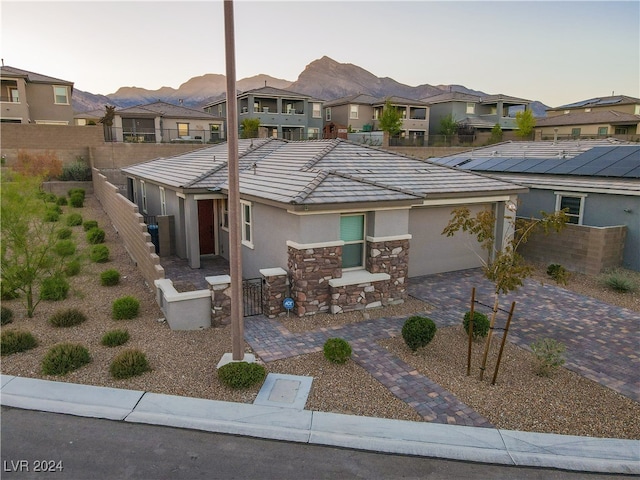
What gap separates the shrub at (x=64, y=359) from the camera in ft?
28.8

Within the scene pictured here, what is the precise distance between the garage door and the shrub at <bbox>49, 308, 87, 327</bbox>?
1003 centimetres

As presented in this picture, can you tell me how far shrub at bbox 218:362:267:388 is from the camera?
27.4 ft

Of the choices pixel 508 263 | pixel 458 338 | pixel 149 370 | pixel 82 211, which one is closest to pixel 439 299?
pixel 458 338

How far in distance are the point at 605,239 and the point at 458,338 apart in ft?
29.1

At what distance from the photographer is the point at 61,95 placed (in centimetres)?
4522

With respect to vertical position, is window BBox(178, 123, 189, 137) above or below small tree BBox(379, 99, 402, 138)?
below

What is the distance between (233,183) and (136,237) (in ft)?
28.6

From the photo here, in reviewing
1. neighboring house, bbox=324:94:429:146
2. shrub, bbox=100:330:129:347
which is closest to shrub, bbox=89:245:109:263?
shrub, bbox=100:330:129:347

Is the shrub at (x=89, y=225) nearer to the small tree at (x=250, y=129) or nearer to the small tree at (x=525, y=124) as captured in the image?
the small tree at (x=250, y=129)

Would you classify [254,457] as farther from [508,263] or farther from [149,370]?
[508,263]

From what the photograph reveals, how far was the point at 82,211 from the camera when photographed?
2745cm

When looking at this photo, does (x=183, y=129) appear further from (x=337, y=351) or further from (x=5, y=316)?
(x=337, y=351)

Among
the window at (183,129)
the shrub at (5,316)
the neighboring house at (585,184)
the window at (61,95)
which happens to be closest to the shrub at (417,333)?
the shrub at (5,316)

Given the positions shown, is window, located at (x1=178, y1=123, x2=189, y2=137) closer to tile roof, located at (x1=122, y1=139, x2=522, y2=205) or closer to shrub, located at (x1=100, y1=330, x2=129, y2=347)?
tile roof, located at (x1=122, y1=139, x2=522, y2=205)
